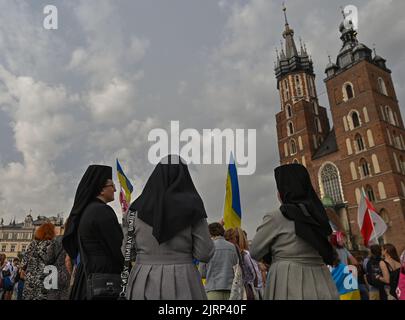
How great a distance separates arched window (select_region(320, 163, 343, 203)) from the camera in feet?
127

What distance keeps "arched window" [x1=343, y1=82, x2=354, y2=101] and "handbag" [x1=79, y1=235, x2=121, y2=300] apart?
4182cm

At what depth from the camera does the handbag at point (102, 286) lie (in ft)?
8.28

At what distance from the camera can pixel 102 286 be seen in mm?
2559

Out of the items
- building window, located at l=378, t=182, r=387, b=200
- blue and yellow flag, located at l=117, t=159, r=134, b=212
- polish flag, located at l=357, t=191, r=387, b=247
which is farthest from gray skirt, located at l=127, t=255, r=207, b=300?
building window, located at l=378, t=182, r=387, b=200

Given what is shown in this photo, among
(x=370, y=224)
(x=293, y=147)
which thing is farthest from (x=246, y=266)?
(x=293, y=147)

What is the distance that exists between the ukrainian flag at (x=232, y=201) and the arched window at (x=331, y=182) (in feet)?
Result: 114

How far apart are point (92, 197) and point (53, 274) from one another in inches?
91.1

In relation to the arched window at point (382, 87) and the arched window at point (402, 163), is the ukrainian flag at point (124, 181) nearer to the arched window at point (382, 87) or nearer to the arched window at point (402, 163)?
the arched window at point (402, 163)

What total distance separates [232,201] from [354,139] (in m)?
35.2

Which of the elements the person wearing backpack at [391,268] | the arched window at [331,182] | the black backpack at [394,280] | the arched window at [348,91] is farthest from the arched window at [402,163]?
the black backpack at [394,280]
